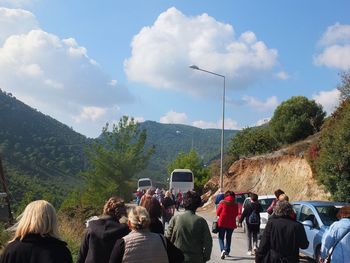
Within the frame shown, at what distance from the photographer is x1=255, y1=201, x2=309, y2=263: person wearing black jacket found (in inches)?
273

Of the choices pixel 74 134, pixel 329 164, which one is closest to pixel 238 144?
pixel 329 164

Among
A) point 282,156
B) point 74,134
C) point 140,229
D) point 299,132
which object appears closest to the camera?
point 140,229

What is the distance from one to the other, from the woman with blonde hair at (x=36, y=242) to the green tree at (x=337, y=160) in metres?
19.2

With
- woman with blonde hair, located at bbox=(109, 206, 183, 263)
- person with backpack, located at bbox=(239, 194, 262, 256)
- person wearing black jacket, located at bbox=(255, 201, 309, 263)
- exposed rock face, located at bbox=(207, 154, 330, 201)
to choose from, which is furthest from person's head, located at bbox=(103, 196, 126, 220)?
exposed rock face, located at bbox=(207, 154, 330, 201)

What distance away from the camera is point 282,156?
3941cm

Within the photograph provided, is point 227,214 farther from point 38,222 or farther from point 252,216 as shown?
→ point 38,222

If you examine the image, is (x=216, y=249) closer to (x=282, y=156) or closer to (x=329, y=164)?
(x=329, y=164)

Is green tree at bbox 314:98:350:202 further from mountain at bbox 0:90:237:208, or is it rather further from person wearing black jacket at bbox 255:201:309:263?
mountain at bbox 0:90:237:208

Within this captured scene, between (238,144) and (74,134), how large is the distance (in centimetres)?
7581

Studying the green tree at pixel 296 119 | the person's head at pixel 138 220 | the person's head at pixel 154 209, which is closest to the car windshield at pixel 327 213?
the person's head at pixel 154 209

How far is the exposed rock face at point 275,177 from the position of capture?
111 feet

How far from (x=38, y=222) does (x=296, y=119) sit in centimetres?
4235

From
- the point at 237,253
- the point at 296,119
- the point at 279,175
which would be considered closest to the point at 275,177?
the point at 279,175

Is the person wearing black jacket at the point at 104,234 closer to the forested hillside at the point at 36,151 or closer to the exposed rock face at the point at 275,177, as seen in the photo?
the exposed rock face at the point at 275,177
